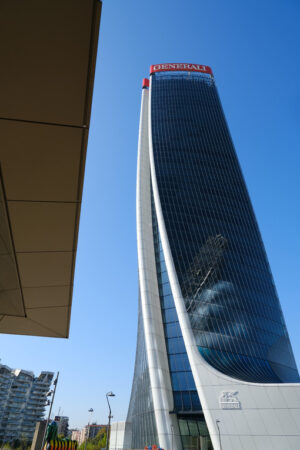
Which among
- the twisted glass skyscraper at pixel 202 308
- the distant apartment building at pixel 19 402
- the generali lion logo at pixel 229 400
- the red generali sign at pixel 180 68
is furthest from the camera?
the distant apartment building at pixel 19 402

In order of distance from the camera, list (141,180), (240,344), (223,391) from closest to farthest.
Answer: (223,391) → (240,344) → (141,180)

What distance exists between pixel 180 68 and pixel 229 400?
85.1m

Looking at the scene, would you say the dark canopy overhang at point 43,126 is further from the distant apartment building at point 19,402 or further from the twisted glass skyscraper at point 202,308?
the distant apartment building at point 19,402

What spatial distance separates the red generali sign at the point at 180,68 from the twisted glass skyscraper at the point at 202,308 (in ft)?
85.5

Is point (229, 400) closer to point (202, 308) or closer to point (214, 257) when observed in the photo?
point (202, 308)

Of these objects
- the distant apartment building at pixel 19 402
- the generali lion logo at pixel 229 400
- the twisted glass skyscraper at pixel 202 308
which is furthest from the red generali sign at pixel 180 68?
the distant apartment building at pixel 19 402

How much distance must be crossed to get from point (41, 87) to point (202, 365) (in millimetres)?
34426

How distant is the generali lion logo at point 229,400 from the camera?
2858cm

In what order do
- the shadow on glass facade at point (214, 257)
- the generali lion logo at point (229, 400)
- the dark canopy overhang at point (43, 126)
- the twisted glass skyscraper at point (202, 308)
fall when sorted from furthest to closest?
the shadow on glass facade at point (214, 257) → the twisted glass skyscraper at point (202, 308) → the generali lion logo at point (229, 400) → the dark canopy overhang at point (43, 126)

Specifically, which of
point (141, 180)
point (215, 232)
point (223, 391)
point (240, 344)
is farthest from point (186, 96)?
point (223, 391)

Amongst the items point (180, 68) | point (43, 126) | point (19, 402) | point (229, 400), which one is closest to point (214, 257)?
point (229, 400)

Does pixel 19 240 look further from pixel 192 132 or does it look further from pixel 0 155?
pixel 192 132

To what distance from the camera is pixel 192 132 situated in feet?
207

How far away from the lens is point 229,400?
94.9ft
